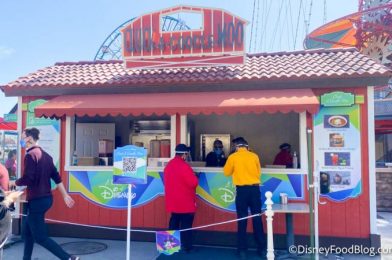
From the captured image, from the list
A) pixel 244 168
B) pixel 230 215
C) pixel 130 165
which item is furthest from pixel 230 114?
pixel 130 165

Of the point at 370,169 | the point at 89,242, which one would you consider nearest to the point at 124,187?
the point at 89,242

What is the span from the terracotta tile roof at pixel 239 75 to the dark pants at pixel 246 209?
1.96m

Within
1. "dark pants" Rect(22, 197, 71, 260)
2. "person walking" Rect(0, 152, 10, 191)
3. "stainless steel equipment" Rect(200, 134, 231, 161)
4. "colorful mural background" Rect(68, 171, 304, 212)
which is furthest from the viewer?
"stainless steel equipment" Rect(200, 134, 231, 161)

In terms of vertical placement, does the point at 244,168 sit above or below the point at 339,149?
below

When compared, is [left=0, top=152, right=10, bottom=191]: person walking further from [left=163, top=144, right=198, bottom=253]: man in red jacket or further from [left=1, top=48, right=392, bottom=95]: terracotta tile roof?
[left=163, top=144, right=198, bottom=253]: man in red jacket

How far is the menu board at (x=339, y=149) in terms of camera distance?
6.01 metres

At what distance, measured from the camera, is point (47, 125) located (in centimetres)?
719

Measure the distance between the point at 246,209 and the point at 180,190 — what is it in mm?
1134

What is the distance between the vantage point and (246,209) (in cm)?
569

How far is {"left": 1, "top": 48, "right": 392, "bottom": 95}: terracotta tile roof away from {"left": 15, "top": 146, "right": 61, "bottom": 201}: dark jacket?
7.55 feet

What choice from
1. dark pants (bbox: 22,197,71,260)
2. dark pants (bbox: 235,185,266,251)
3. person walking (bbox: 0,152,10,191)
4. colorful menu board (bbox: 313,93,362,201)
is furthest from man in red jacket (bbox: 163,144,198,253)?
person walking (bbox: 0,152,10,191)

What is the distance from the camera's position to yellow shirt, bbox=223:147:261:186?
559 centimetres

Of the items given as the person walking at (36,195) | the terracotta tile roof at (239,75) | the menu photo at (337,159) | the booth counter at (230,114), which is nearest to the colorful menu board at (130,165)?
the person walking at (36,195)

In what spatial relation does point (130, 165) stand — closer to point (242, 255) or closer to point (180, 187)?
point (180, 187)
